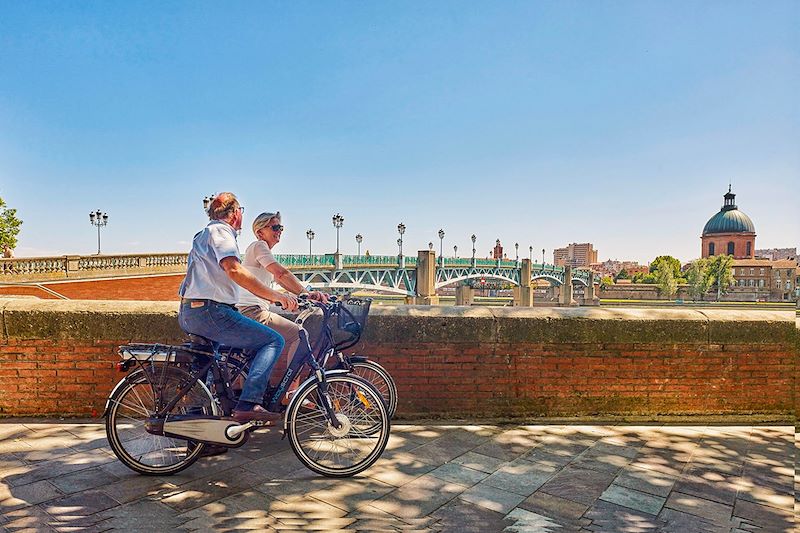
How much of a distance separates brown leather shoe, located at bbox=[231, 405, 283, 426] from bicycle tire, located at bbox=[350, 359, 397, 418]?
29.7 inches

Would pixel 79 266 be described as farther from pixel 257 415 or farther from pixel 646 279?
pixel 646 279

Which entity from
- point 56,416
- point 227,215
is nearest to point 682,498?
point 227,215

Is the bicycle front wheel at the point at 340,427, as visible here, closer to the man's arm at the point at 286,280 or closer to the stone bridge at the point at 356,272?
the man's arm at the point at 286,280

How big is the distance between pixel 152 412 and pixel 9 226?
41926 millimetres

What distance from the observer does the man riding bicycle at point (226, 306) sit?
3135 mm

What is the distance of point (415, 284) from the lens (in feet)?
178

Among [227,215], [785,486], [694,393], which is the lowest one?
[785,486]

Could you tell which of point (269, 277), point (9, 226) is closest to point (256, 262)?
point (269, 277)

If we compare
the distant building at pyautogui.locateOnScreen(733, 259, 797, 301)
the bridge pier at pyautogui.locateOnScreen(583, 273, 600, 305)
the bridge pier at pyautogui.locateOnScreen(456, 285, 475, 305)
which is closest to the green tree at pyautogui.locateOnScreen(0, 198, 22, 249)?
the bridge pier at pyautogui.locateOnScreen(456, 285, 475, 305)

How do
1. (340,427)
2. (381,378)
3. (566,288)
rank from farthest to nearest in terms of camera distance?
(566,288) < (381,378) < (340,427)

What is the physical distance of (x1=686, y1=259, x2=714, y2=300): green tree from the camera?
349ft

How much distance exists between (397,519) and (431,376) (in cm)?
173

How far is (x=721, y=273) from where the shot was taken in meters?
106

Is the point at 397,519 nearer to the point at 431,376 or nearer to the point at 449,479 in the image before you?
the point at 449,479
